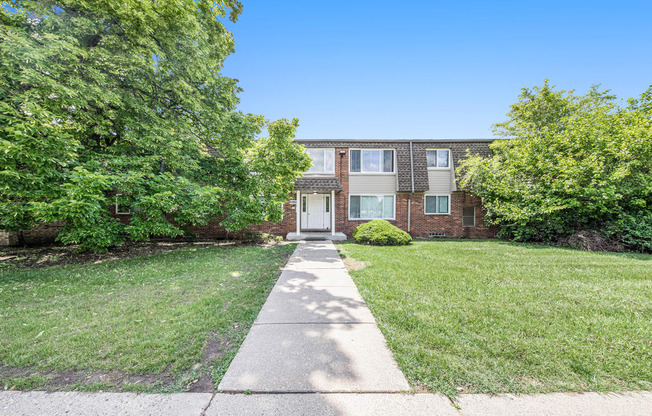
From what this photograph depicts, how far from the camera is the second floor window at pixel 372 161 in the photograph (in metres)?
13.8

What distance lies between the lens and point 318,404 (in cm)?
181

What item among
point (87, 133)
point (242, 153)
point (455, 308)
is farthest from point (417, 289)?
point (87, 133)

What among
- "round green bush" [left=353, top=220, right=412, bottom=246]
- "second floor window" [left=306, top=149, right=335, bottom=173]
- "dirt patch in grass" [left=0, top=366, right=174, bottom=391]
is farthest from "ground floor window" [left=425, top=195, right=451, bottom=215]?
"dirt patch in grass" [left=0, top=366, right=174, bottom=391]

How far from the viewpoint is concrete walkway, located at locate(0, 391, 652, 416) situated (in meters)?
1.76

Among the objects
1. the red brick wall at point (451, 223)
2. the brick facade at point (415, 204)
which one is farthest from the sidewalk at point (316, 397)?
the red brick wall at point (451, 223)

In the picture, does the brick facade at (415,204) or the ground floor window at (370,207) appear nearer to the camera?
the brick facade at (415,204)

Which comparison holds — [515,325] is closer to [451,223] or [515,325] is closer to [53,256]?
[451,223]

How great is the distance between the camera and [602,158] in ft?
30.6

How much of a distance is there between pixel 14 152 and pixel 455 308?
9.14m

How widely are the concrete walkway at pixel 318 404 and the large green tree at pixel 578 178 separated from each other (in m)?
10.9

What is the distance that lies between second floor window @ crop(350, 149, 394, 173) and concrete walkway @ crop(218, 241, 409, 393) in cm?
1035

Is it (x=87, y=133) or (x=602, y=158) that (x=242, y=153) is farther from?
(x=602, y=158)

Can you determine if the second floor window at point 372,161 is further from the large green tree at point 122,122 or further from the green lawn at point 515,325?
the green lawn at point 515,325

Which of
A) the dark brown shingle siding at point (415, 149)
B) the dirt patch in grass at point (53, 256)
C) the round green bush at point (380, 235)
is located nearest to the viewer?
the dirt patch in grass at point (53, 256)
